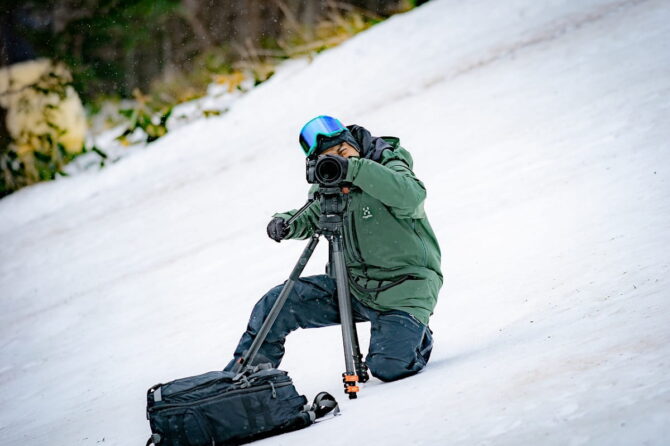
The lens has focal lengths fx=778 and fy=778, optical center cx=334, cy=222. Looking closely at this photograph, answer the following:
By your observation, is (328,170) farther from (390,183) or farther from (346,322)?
(346,322)

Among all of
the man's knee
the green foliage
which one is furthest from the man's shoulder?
the green foliage

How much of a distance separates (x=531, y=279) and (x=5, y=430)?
2552 mm

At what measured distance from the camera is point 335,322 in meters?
3.03

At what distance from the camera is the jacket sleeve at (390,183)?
8.39 ft

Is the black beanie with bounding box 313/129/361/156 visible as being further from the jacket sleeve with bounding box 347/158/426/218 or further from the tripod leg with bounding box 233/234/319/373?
the tripod leg with bounding box 233/234/319/373

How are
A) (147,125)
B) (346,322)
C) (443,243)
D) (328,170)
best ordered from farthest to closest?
(147,125), (443,243), (346,322), (328,170)

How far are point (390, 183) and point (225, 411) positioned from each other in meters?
0.91

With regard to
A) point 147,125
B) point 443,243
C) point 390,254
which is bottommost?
point 443,243

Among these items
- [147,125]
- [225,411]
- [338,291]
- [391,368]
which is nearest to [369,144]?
[338,291]

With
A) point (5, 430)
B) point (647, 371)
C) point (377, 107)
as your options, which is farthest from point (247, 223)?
point (647, 371)

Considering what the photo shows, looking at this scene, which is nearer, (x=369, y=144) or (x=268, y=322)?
(x=268, y=322)

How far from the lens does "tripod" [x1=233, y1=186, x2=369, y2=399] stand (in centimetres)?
257

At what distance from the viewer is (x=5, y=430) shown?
3664mm

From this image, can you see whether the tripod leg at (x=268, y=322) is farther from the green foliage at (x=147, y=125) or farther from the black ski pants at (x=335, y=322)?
the green foliage at (x=147, y=125)
